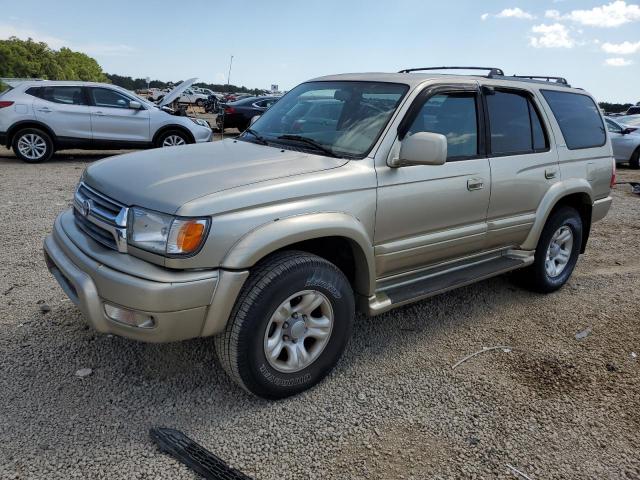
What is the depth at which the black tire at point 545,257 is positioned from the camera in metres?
4.38

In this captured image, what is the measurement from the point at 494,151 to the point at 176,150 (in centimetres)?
224

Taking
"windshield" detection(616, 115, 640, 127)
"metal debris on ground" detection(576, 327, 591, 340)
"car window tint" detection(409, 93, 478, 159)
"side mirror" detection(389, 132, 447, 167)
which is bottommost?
"metal debris on ground" detection(576, 327, 591, 340)

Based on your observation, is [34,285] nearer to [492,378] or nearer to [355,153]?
[355,153]

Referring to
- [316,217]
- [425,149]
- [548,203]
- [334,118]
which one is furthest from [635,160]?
[316,217]

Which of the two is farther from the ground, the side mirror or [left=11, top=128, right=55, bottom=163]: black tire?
the side mirror

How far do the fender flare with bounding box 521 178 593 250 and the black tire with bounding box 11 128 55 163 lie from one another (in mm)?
9422

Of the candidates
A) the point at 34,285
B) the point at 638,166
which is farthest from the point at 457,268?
the point at 638,166

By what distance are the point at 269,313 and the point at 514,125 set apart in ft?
8.29

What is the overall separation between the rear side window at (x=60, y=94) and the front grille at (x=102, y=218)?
27.0 feet

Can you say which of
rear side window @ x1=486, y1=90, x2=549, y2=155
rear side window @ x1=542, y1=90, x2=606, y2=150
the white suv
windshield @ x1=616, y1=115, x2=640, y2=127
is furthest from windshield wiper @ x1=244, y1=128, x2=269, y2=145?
windshield @ x1=616, y1=115, x2=640, y2=127

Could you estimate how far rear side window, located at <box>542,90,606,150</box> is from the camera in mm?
4359

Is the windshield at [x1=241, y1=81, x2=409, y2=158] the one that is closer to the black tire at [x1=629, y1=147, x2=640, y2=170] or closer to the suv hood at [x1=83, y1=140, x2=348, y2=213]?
the suv hood at [x1=83, y1=140, x2=348, y2=213]

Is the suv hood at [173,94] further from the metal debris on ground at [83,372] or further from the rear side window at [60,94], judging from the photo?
the metal debris on ground at [83,372]

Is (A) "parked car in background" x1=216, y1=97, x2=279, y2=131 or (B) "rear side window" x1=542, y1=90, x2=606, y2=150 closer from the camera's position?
(B) "rear side window" x1=542, y1=90, x2=606, y2=150
